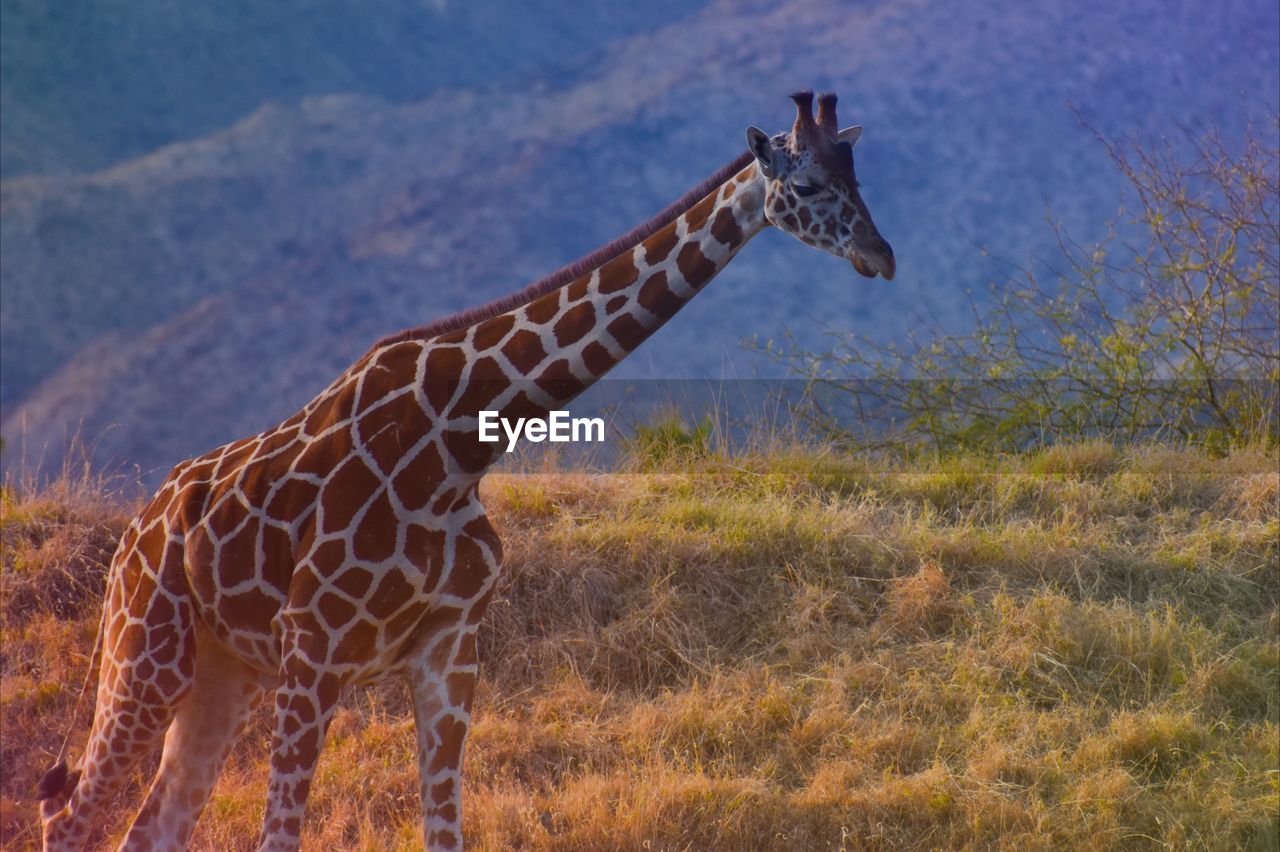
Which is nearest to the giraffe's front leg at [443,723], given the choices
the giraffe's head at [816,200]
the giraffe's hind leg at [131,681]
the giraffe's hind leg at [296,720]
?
the giraffe's hind leg at [296,720]

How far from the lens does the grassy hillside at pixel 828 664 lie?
18.8ft

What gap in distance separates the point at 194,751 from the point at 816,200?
317 cm

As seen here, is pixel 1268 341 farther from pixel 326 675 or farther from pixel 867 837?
pixel 326 675

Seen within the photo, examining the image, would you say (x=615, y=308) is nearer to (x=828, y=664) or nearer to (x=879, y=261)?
(x=879, y=261)

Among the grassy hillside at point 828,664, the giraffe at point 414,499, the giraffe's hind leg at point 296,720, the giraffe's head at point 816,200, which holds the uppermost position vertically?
the giraffe's head at point 816,200

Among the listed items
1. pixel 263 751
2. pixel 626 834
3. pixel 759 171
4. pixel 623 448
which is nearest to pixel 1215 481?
pixel 623 448

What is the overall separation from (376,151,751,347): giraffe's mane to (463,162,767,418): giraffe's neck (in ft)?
0.28

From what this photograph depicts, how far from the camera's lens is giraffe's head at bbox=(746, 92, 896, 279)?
400cm

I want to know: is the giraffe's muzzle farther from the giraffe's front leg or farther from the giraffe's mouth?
the giraffe's front leg

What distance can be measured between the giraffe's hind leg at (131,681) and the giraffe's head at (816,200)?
2.53 meters

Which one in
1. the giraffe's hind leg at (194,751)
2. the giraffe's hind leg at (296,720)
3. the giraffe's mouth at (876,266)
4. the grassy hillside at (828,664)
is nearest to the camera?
the giraffe's mouth at (876,266)

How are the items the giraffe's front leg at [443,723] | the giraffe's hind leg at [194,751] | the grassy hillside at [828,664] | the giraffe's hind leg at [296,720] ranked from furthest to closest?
the grassy hillside at [828,664], the giraffe's hind leg at [194,751], the giraffe's front leg at [443,723], the giraffe's hind leg at [296,720]

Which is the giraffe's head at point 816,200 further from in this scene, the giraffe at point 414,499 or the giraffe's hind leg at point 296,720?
the giraffe's hind leg at point 296,720

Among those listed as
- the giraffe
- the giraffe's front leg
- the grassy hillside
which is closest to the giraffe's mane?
the giraffe
